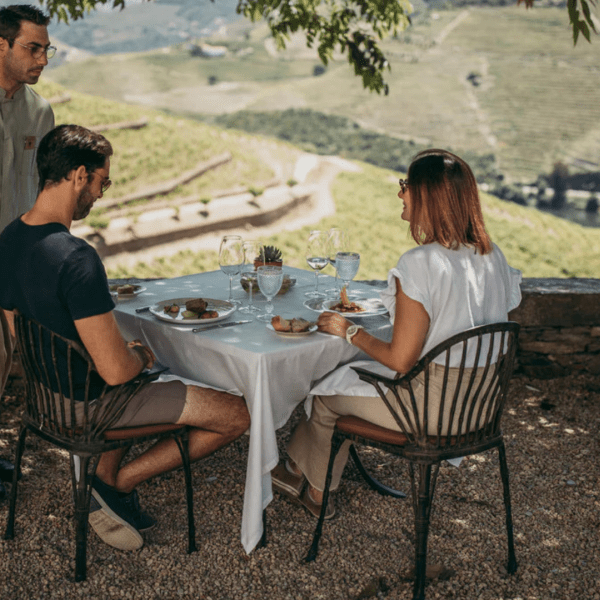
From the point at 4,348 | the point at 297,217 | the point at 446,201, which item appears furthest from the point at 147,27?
the point at 446,201

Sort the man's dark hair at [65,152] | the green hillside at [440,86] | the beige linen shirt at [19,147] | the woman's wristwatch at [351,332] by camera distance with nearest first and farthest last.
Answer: the man's dark hair at [65,152] → the woman's wristwatch at [351,332] → the beige linen shirt at [19,147] → the green hillside at [440,86]

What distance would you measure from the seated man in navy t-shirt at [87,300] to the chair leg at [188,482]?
61 millimetres

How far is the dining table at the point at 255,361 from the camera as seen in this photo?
2307 mm

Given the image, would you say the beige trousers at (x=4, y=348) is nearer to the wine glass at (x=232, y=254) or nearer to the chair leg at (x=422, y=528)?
the wine glass at (x=232, y=254)

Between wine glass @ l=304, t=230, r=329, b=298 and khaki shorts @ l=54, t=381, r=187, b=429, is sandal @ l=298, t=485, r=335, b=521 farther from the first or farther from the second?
wine glass @ l=304, t=230, r=329, b=298

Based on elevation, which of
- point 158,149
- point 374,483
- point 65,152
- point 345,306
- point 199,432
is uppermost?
point 65,152

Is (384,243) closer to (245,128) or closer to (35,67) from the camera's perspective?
(35,67)

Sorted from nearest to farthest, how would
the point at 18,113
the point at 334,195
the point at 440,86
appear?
the point at 18,113 < the point at 334,195 < the point at 440,86

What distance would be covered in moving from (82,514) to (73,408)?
38 centimetres

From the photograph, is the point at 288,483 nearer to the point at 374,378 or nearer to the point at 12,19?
the point at 374,378

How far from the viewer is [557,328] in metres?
4.43

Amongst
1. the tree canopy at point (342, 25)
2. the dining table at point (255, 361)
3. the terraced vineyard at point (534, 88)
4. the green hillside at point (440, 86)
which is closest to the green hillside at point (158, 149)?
the tree canopy at point (342, 25)

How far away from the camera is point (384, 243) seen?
15680 millimetres

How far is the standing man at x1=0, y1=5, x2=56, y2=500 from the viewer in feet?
9.30
